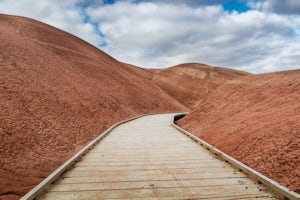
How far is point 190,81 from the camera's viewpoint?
6575 cm

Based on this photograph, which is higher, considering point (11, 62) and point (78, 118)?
point (11, 62)

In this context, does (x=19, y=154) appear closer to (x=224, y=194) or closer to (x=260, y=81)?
(x=224, y=194)

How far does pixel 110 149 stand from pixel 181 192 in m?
3.62

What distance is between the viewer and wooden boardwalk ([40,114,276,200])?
358 cm

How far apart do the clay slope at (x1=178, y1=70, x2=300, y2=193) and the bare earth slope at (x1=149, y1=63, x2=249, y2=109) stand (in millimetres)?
39342

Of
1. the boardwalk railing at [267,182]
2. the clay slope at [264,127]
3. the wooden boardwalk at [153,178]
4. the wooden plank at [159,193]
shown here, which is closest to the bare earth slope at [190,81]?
the clay slope at [264,127]

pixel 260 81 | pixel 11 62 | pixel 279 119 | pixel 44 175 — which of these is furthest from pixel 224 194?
pixel 11 62

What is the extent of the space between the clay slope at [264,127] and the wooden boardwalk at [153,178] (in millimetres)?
982

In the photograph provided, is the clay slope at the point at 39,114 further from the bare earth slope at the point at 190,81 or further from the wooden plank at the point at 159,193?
the bare earth slope at the point at 190,81

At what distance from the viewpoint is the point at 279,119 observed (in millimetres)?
7012

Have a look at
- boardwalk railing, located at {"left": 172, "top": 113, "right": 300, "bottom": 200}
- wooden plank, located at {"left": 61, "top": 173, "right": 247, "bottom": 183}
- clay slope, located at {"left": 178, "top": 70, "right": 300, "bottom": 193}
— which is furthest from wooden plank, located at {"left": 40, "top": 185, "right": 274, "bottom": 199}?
clay slope, located at {"left": 178, "top": 70, "right": 300, "bottom": 193}

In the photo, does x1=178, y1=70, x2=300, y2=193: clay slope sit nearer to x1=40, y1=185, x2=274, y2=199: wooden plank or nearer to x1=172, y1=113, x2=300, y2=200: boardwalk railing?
x1=172, y1=113, x2=300, y2=200: boardwalk railing

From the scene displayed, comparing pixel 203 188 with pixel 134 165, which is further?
pixel 134 165

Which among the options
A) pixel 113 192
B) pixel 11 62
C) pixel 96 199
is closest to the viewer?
pixel 96 199
